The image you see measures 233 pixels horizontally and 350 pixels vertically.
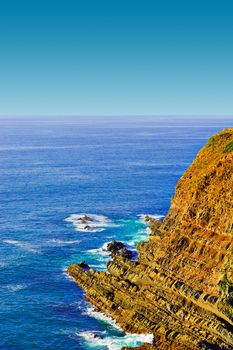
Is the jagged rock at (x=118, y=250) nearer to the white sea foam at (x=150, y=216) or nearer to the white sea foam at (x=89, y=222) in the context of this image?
the white sea foam at (x=89, y=222)

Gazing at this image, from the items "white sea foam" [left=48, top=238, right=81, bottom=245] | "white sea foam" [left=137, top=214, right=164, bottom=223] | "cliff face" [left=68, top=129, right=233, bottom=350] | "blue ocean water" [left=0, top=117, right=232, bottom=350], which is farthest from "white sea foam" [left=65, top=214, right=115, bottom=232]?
"cliff face" [left=68, top=129, right=233, bottom=350]

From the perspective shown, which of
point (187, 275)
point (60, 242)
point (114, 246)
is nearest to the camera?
point (187, 275)

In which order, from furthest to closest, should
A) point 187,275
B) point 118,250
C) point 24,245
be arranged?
point 24,245
point 118,250
point 187,275

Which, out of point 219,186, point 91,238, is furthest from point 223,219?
point 91,238

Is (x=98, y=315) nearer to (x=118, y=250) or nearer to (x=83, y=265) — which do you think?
(x=83, y=265)

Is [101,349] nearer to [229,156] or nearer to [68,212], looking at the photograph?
[229,156]

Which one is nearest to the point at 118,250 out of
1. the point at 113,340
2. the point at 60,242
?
the point at 60,242

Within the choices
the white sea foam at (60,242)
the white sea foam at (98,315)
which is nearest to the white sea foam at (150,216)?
the white sea foam at (60,242)
